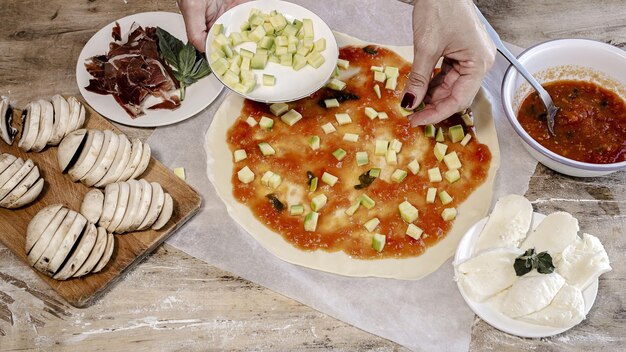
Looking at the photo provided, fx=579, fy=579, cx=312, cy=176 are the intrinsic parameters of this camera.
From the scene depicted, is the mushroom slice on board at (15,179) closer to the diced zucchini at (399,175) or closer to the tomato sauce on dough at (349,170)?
the tomato sauce on dough at (349,170)

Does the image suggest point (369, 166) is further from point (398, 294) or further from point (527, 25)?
point (527, 25)

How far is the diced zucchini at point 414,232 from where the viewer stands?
3.08m

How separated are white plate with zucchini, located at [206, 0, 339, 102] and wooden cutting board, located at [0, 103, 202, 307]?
26.8 inches

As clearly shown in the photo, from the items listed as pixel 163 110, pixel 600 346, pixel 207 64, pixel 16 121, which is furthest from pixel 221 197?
pixel 600 346

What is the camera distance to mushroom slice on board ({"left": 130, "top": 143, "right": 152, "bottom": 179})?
310 cm

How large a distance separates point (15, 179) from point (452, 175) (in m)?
2.31

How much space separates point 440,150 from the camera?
3373 mm

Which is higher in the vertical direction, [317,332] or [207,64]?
[207,64]

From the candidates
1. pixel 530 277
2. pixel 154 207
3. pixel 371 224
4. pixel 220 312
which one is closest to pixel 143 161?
pixel 154 207

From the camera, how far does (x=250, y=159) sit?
3383 millimetres

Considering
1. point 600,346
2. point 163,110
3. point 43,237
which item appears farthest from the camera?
point 163,110

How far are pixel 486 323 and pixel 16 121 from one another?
280 cm

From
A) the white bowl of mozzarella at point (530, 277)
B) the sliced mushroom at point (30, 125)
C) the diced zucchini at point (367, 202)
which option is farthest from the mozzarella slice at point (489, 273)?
the sliced mushroom at point (30, 125)

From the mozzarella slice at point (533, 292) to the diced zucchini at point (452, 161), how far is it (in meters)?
0.87
